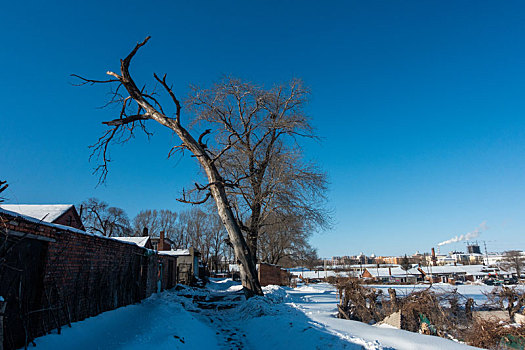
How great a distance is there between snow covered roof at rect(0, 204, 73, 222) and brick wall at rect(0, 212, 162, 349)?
1096 cm

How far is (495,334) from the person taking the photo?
7.81 meters

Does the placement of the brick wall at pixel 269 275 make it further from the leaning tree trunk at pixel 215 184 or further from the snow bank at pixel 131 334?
the snow bank at pixel 131 334

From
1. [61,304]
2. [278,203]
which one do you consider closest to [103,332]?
[61,304]

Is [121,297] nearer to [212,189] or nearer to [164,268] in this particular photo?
[212,189]

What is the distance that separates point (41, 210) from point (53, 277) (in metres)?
15.7

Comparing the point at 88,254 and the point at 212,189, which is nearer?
the point at 88,254

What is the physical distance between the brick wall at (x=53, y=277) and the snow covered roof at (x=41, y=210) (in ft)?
35.9

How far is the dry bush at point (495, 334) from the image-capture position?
7.44m

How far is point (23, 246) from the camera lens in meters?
5.11

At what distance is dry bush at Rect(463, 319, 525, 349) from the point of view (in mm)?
7441

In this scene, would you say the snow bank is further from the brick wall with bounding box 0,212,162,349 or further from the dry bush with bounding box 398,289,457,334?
the dry bush with bounding box 398,289,457,334

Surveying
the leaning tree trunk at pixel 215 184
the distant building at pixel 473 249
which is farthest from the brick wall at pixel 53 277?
the distant building at pixel 473 249

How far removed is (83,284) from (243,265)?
5.60 m

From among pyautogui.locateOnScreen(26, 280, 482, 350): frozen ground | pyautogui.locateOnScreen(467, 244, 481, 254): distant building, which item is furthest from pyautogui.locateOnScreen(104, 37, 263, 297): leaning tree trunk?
pyautogui.locateOnScreen(467, 244, 481, 254): distant building
